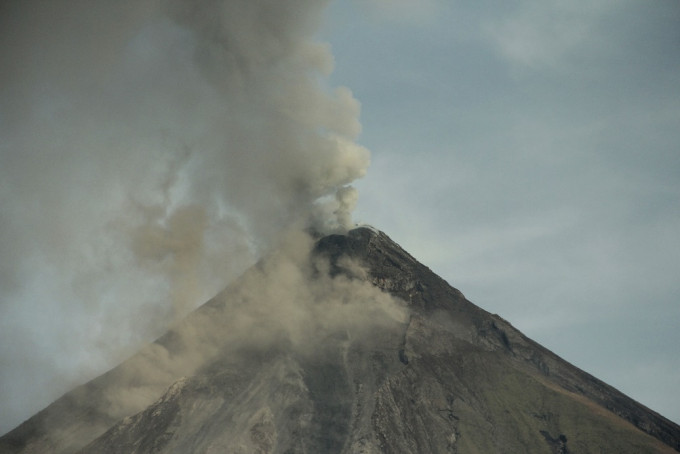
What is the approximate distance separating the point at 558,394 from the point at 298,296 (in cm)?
6050

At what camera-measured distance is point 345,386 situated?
5458 inches

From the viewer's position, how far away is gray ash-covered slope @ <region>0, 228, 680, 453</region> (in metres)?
126

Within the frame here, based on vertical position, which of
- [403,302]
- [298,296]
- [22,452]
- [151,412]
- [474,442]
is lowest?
[22,452]

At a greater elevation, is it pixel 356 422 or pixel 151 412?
pixel 356 422

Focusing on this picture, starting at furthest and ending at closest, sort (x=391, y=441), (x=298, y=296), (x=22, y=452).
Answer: (x=298, y=296), (x=22, y=452), (x=391, y=441)

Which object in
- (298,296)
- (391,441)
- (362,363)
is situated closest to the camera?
(391,441)

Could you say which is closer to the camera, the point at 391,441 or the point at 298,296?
the point at 391,441

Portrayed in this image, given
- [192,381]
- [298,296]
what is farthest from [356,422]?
[298,296]

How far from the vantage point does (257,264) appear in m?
178

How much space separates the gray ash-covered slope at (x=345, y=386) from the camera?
126 m

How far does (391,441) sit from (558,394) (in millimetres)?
46848

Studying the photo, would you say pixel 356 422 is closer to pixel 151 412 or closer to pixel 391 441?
pixel 391 441

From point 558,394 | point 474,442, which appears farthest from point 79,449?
point 558,394

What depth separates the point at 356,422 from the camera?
12794 cm
